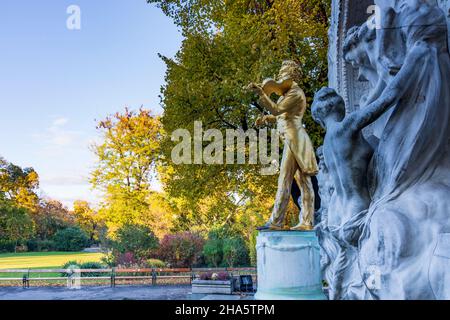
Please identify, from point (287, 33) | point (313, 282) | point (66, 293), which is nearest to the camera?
point (313, 282)

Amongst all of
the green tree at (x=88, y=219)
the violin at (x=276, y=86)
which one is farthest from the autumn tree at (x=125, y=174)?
the violin at (x=276, y=86)

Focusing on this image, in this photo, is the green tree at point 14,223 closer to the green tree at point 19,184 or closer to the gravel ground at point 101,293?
the green tree at point 19,184

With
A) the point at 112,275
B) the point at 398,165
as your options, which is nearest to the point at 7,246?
the point at 112,275

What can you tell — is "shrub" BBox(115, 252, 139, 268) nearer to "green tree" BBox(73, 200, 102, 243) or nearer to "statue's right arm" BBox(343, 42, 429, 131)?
"green tree" BBox(73, 200, 102, 243)

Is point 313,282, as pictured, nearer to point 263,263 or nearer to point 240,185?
point 263,263

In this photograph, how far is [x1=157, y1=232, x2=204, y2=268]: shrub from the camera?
18.2 m

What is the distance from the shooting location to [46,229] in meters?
17.4

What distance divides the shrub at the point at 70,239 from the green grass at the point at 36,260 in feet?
1.05

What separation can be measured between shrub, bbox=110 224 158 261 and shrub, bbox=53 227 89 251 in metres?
1.92

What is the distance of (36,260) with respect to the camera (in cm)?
1619

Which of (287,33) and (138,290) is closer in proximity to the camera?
(287,33)

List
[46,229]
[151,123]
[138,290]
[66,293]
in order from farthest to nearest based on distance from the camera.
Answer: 1. [151,123]
2. [46,229]
3. [138,290]
4. [66,293]
